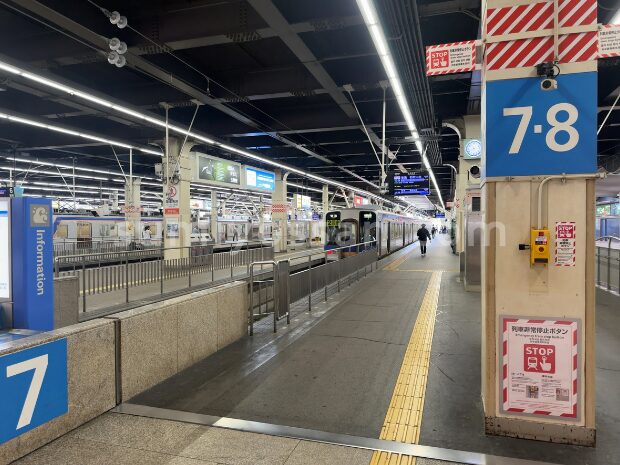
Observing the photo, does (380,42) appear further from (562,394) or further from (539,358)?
(562,394)

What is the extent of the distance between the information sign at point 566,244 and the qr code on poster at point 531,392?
0.94 m

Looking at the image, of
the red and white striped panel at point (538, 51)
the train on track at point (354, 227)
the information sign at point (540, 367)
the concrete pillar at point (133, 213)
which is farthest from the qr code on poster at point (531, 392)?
the concrete pillar at point (133, 213)

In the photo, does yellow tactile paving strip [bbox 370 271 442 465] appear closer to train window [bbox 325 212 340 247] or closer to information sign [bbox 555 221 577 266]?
information sign [bbox 555 221 577 266]

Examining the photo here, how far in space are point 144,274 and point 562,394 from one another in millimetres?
9435

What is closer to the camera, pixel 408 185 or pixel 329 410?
pixel 329 410

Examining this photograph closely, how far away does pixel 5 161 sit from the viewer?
21.0 meters

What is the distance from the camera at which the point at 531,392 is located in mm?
3082

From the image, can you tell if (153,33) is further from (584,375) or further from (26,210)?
(584,375)

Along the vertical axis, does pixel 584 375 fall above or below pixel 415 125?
below

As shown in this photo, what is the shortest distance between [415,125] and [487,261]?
9.41m

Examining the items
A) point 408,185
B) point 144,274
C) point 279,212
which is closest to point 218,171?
point 144,274

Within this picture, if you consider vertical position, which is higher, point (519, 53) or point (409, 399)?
point (519, 53)

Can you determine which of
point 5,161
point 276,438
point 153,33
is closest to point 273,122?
point 153,33

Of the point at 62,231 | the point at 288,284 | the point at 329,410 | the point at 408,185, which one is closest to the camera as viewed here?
the point at 329,410
